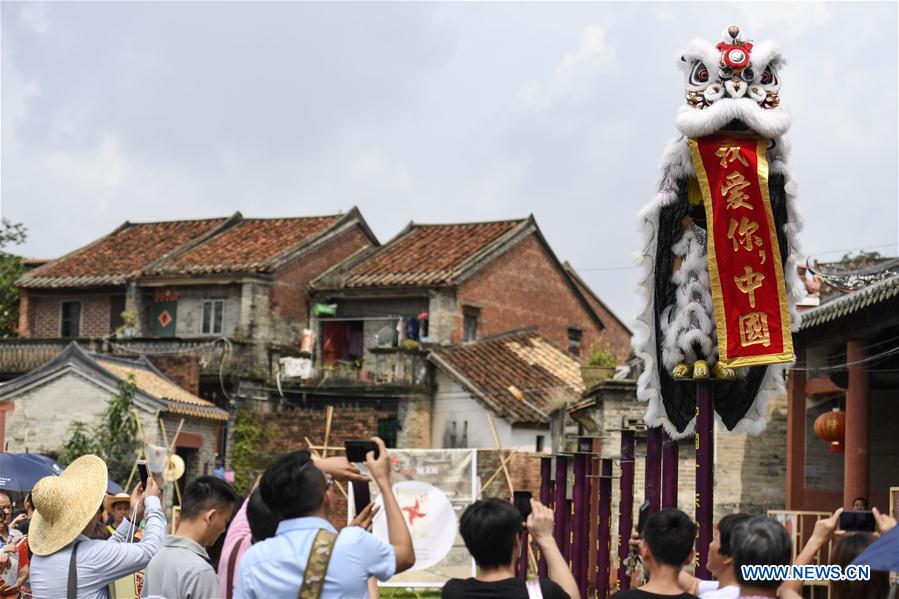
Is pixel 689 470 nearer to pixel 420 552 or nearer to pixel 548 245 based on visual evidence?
pixel 420 552

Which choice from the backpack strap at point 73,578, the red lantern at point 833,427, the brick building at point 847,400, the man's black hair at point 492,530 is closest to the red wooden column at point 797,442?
Result: the brick building at point 847,400

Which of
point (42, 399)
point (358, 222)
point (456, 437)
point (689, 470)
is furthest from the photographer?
point (358, 222)

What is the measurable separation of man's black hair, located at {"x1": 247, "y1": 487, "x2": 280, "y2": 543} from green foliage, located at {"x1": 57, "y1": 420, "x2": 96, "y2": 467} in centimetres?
2329

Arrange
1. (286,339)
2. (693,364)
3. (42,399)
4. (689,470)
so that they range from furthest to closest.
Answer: (286,339)
(42,399)
(689,470)
(693,364)

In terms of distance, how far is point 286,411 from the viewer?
34.9 meters

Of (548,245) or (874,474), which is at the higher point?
(548,245)

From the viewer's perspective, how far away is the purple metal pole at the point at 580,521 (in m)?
14.1

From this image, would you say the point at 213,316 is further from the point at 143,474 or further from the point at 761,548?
the point at 761,548

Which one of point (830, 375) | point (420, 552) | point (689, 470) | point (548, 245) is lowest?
point (420, 552)

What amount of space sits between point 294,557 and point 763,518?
173 centimetres

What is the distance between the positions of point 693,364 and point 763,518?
4892 mm

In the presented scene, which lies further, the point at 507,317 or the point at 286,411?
the point at 507,317

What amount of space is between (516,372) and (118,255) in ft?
42.4

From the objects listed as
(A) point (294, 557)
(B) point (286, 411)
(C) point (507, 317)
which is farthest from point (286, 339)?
(A) point (294, 557)
